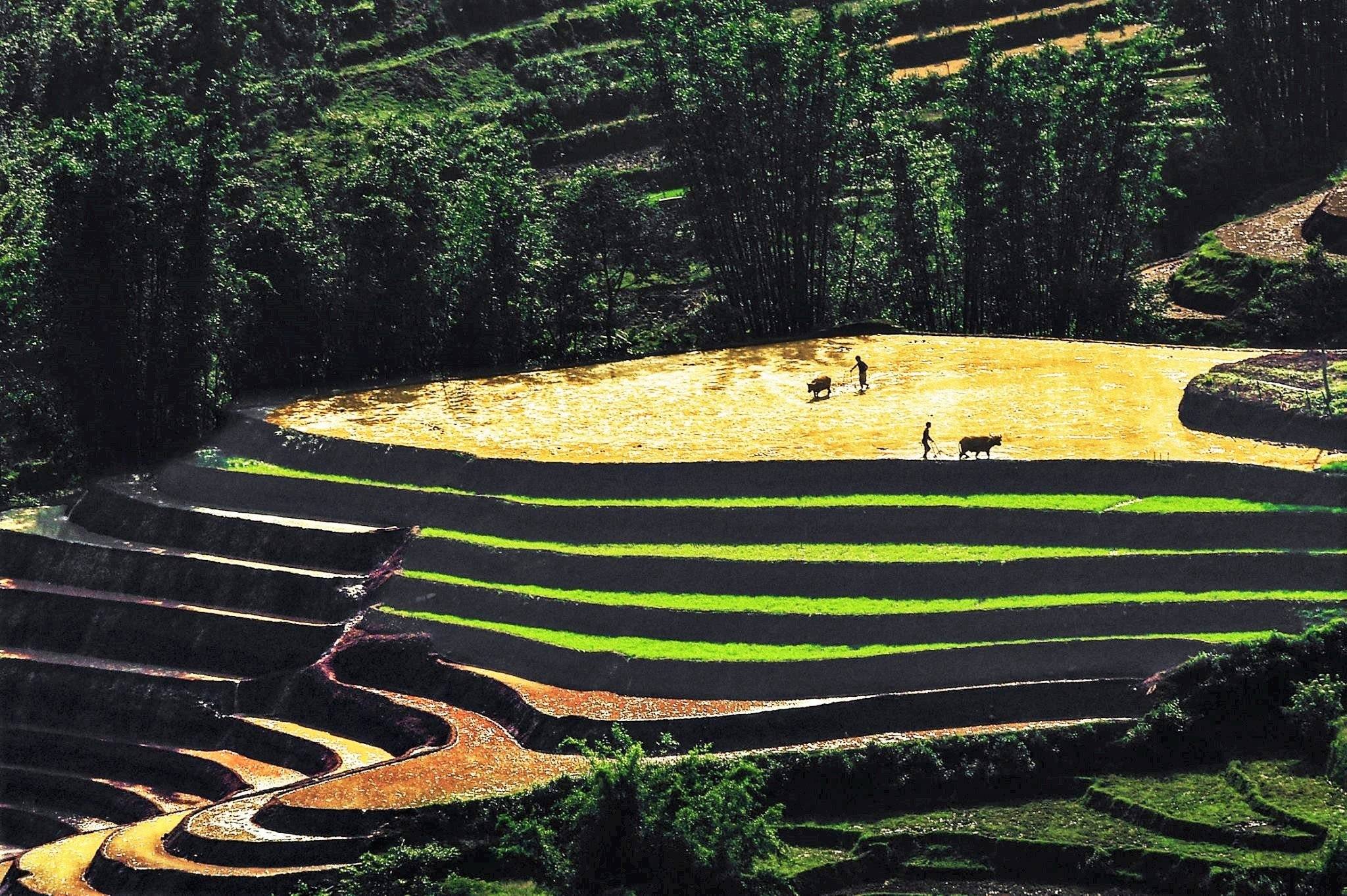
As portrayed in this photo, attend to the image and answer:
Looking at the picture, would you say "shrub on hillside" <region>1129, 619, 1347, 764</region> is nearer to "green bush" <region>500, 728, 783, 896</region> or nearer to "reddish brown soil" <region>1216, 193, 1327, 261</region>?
"green bush" <region>500, 728, 783, 896</region>

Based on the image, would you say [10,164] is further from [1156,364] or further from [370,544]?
[1156,364]

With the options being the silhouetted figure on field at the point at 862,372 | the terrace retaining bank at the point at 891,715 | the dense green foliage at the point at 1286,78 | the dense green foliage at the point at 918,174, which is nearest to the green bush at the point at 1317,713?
the terrace retaining bank at the point at 891,715

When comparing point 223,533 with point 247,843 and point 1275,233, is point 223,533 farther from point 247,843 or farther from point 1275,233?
point 1275,233

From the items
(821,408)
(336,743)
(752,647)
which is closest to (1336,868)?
(752,647)

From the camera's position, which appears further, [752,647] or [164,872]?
[752,647]

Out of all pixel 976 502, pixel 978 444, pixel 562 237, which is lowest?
pixel 976 502

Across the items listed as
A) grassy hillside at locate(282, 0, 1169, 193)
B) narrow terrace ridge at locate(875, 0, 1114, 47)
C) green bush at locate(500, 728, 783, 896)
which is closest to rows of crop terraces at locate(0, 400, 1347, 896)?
green bush at locate(500, 728, 783, 896)
